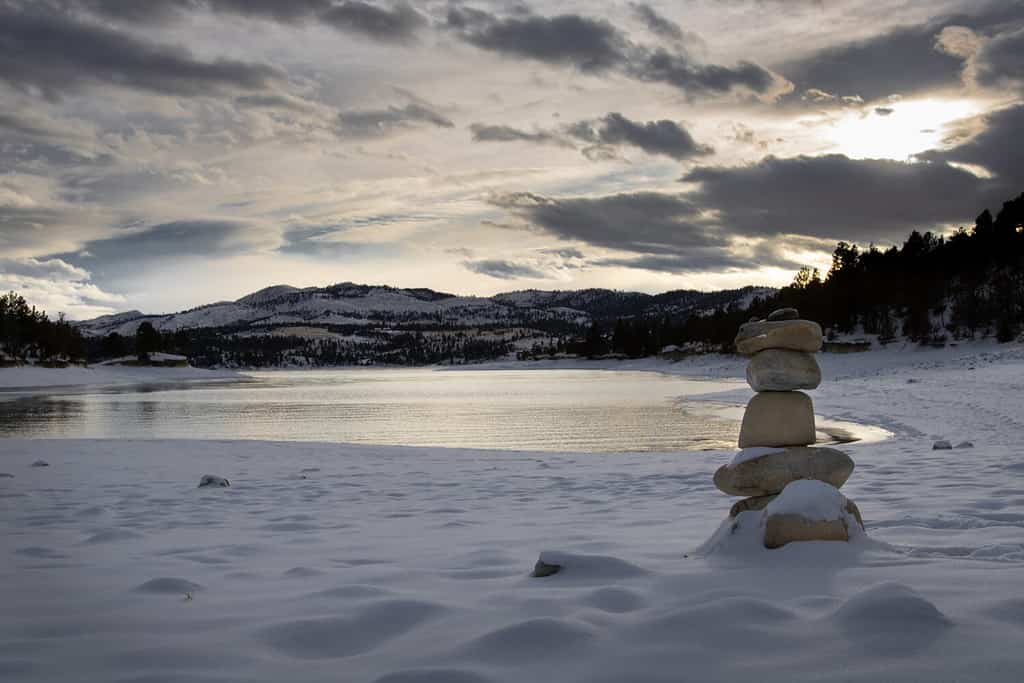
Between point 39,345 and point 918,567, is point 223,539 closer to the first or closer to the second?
point 918,567

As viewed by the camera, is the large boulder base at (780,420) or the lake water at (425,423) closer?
the large boulder base at (780,420)

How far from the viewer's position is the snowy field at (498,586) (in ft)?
Answer: 12.9

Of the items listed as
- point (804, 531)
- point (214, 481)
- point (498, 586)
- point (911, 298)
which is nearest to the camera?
point (498, 586)

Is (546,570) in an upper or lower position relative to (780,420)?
lower

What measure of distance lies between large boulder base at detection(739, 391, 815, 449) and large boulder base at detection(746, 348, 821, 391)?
106mm

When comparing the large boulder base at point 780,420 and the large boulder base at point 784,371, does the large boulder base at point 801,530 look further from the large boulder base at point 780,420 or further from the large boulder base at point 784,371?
the large boulder base at point 784,371

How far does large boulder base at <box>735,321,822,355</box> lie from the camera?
8.23m

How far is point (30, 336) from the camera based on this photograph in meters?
107

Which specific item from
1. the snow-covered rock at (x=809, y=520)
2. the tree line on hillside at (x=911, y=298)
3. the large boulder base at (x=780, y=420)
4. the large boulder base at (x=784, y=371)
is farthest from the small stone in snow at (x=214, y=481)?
the tree line on hillside at (x=911, y=298)

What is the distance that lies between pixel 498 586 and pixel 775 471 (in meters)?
3.56

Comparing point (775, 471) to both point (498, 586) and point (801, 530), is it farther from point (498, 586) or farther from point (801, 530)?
point (498, 586)

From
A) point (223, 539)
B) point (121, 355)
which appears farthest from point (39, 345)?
point (223, 539)

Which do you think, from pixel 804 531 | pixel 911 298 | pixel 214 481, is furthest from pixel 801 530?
pixel 911 298

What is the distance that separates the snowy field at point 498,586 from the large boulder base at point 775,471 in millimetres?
659
